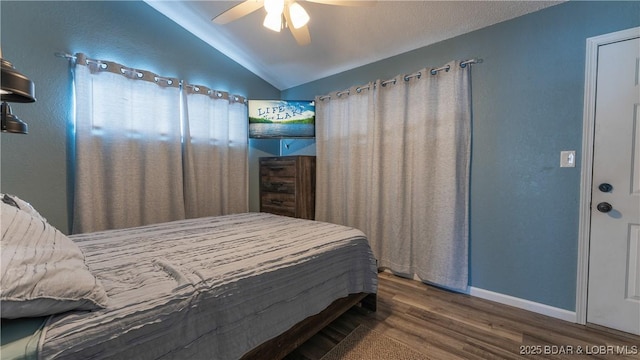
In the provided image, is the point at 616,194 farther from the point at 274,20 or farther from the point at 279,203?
the point at 279,203

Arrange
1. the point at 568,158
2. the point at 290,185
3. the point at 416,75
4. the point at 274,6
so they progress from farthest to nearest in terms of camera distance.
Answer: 1. the point at 290,185
2. the point at 416,75
3. the point at 568,158
4. the point at 274,6

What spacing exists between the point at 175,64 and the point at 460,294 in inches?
149

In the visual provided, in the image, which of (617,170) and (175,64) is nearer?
(617,170)

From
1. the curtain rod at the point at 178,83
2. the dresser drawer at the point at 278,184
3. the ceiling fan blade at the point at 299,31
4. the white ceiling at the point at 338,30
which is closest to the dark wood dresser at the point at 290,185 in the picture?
the dresser drawer at the point at 278,184

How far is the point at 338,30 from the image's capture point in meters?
2.51

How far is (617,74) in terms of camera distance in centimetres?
166

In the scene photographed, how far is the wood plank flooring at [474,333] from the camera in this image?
4.88ft

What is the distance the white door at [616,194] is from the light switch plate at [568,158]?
0.35 ft

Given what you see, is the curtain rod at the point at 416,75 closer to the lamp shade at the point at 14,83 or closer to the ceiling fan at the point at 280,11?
the ceiling fan at the point at 280,11

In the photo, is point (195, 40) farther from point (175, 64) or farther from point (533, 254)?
point (533, 254)

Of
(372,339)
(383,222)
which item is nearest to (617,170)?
(383,222)

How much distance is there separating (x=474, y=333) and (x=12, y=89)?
267 cm

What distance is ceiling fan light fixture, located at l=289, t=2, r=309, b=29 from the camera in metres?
1.69

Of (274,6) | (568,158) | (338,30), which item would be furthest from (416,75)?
(274,6)
